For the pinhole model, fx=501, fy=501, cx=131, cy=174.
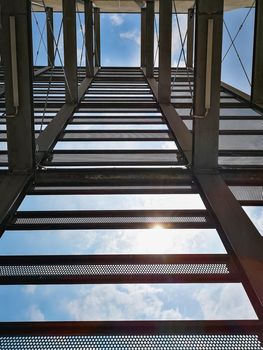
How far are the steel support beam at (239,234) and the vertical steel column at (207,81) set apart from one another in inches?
15.7

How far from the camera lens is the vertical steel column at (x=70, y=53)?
11.6m

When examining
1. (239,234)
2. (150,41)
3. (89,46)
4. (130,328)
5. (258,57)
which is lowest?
(130,328)

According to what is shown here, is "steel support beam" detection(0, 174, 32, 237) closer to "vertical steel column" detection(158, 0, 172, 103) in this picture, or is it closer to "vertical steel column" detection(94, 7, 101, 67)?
"vertical steel column" detection(158, 0, 172, 103)

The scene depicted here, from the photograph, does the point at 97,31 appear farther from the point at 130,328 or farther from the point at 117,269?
the point at 130,328

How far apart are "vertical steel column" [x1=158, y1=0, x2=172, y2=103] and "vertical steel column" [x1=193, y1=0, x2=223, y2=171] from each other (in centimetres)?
538

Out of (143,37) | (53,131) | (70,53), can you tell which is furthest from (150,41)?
(53,131)

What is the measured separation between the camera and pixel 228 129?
29.8 ft

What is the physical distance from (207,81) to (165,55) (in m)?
5.82

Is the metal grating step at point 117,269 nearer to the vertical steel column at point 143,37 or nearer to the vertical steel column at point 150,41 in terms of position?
the vertical steel column at point 150,41

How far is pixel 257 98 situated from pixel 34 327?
28.8ft

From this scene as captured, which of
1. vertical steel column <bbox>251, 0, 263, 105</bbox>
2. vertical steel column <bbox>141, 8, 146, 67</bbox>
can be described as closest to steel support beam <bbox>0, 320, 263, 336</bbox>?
vertical steel column <bbox>251, 0, 263, 105</bbox>

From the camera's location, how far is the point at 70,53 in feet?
38.3

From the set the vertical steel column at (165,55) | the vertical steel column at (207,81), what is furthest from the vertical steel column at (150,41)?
the vertical steel column at (207,81)

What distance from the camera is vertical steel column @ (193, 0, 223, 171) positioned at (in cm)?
600
